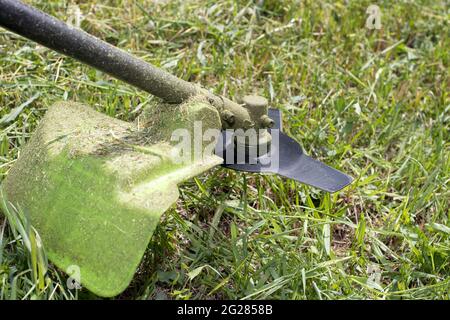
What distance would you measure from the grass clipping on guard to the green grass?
0.11 m

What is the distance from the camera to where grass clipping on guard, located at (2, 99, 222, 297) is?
1.75m

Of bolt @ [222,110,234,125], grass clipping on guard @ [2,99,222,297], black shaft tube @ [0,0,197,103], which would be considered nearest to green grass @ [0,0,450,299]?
grass clipping on guard @ [2,99,222,297]

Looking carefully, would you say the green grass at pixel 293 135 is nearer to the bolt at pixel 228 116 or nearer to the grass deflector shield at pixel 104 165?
the grass deflector shield at pixel 104 165

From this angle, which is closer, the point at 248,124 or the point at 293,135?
the point at 248,124

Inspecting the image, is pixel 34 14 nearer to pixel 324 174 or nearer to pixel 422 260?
pixel 324 174

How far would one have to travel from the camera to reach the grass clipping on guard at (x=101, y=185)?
175 cm

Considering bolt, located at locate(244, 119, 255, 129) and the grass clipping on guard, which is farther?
bolt, located at locate(244, 119, 255, 129)

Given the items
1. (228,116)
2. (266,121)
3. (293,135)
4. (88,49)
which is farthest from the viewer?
(293,135)

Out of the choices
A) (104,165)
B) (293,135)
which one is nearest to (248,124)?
(293,135)

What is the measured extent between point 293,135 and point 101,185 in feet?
3.45

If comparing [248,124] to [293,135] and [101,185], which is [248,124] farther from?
[101,185]

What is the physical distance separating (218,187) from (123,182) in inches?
25.5

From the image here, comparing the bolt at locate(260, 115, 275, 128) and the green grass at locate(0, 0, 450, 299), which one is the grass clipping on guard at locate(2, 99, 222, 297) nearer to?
the green grass at locate(0, 0, 450, 299)

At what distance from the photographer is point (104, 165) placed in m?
1.89
